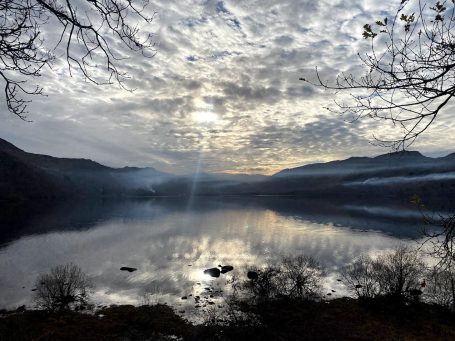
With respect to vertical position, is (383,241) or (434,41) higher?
(434,41)

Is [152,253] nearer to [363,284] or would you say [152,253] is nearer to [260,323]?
[363,284]

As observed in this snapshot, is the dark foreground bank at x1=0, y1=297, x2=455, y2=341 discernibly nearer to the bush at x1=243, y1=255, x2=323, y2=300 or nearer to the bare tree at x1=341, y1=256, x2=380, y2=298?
the bare tree at x1=341, y1=256, x2=380, y2=298

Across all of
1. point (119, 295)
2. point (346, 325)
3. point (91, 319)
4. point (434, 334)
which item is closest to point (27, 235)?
point (119, 295)

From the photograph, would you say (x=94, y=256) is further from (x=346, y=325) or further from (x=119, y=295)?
(x=346, y=325)

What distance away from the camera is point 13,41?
7012 mm

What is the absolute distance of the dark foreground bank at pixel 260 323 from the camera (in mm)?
32062

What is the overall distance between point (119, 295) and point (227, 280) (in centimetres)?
1880

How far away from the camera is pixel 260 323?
3525 centimetres

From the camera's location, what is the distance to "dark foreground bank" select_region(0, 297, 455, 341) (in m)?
32.1

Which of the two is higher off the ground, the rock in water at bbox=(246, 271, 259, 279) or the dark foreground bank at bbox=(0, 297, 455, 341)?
the dark foreground bank at bbox=(0, 297, 455, 341)

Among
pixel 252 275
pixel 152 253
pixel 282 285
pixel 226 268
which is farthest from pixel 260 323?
pixel 152 253

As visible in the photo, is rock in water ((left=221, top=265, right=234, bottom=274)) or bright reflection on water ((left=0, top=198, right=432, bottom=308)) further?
rock in water ((left=221, top=265, right=234, bottom=274))

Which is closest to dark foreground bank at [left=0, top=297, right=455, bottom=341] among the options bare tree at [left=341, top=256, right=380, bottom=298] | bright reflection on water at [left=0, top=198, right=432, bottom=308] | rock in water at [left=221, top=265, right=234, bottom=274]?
bare tree at [left=341, top=256, right=380, bottom=298]

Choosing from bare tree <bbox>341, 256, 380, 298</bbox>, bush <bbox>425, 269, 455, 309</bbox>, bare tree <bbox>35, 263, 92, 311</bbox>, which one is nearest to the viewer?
bush <bbox>425, 269, 455, 309</bbox>
